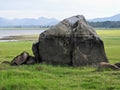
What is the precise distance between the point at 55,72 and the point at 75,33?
6.03 meters

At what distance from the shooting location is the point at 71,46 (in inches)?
948

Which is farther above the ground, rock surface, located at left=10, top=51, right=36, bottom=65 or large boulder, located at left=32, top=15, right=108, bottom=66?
large boulder, located at left=32, top=15, right=108, bottom=66

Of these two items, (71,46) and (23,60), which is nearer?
(71,46)

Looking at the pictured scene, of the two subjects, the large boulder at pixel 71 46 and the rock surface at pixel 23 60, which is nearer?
the large boulder at pixel 71 46

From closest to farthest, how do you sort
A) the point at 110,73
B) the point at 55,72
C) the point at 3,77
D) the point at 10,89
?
the point at 10,89 < the point at 3,77 < the point at 110,73 < the point at 55,72

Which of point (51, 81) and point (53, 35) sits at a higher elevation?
point (53, 35)

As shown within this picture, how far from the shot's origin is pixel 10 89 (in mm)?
13516

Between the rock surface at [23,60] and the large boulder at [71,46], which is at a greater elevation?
the large boulder at [71,46]

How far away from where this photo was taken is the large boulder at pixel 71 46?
23.8m

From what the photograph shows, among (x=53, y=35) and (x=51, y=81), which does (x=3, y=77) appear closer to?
(x=51, y=81)

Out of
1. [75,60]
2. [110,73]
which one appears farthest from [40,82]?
[75,60]

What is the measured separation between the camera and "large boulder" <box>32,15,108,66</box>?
23.8 meters

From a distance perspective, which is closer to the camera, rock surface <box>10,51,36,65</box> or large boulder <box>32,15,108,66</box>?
large boulder <box>32,15,108,66</box>

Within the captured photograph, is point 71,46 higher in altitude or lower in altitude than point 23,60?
higher
